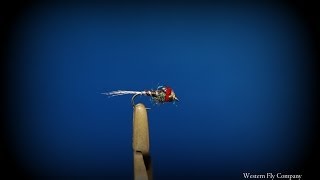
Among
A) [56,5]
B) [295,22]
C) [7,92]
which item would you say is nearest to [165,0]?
[56,5]

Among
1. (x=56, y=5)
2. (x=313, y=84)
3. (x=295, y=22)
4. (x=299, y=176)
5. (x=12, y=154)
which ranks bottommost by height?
(x=299, y=176)

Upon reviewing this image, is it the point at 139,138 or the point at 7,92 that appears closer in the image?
the point at 139,138

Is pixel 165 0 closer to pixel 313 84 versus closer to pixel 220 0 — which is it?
pixel 220 0

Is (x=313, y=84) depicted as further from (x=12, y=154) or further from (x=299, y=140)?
(x=12, y=154)

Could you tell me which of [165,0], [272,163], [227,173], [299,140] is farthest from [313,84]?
[165,0]

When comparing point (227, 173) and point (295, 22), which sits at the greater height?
point (295, 22)

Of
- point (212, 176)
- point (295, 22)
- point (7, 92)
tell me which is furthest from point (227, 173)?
point (7, 92)

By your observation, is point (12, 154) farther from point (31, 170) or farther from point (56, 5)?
point (56, 5)

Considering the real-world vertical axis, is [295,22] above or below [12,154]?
above

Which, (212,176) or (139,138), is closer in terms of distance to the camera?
(139,138)
